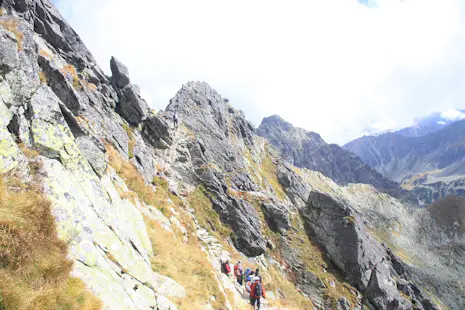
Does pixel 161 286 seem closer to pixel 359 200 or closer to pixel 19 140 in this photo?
pixel 19 140

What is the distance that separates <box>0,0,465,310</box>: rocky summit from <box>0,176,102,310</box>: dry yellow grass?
29mm

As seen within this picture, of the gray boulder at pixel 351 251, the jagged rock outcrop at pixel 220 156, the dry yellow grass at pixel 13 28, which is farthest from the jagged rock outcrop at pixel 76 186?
the gray boulder at pixel 351 251

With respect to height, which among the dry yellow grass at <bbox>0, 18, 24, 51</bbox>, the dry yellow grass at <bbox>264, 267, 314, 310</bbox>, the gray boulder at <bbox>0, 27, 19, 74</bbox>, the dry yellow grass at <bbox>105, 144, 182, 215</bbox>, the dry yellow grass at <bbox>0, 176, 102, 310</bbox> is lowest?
the dry yellow grass at <bbox>264, 267, 314, 310</bbox>

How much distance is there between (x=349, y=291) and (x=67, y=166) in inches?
1746

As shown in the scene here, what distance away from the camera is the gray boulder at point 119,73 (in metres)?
44.8

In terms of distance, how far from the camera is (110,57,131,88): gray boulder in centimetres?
4478

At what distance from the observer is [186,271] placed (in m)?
14.6

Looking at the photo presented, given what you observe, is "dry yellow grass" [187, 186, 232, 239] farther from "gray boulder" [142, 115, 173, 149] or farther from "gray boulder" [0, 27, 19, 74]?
"gray boulder" [0, 27, 19, 74]

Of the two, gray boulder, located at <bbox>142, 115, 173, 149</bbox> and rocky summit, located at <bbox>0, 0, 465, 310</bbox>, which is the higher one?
gray boulder, located at <bbox>142, 115, 173, 149</bbox>

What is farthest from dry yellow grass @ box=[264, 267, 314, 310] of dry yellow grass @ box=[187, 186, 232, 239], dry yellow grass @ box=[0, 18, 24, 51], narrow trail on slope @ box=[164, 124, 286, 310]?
dry yellow grass @ box=[0, 18, 24, 51]

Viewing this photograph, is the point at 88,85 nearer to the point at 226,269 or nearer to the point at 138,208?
the point at 138,208

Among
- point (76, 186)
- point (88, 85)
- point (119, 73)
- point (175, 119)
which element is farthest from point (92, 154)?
point (175, 119)

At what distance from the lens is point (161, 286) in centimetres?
1166

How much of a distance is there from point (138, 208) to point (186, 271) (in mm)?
7015
